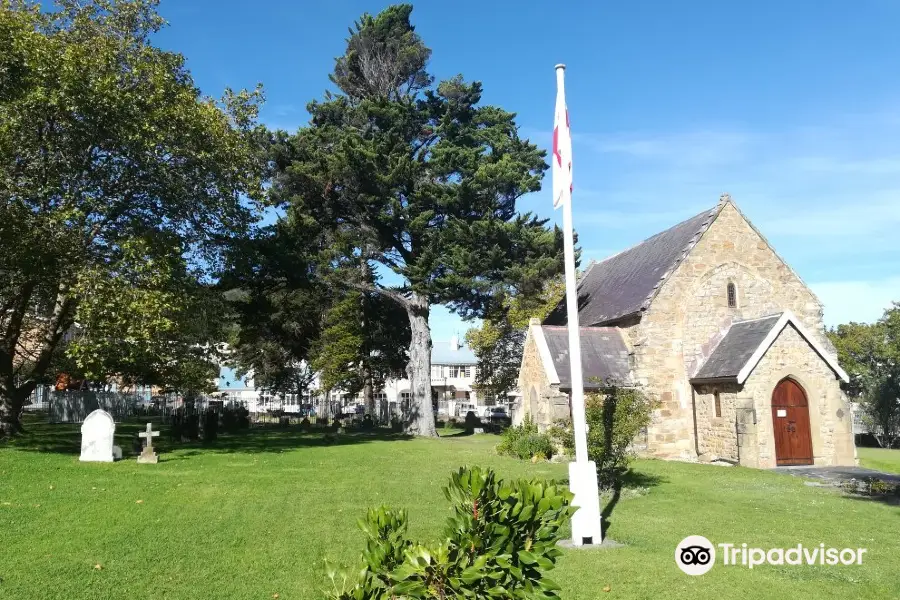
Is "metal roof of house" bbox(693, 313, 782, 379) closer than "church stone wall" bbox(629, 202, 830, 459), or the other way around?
"metal roof of house" bbox(693, 313, 782, 379)

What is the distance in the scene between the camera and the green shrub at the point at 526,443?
865 inches

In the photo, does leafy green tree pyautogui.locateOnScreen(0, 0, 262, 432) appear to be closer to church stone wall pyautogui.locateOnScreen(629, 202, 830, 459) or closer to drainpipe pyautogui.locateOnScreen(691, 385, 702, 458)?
church stone wall pyautogui.locateOnScreen(629, 202, 830, 459)

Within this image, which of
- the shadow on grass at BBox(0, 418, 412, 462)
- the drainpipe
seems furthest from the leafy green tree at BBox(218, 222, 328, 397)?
the drainpipe

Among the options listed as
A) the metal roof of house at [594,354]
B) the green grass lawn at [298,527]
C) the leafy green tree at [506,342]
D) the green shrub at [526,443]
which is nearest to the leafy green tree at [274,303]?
the green grass lawn at [298,527]

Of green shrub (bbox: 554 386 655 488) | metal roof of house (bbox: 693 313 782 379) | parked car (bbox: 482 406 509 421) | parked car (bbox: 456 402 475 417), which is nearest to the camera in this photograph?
green shrub (bbox: 554 386 655 488)

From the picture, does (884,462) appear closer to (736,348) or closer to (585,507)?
(736,348)

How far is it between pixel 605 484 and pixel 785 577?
658cm

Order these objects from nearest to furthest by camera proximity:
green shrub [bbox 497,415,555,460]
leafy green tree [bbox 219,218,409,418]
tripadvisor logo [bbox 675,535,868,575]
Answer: tripadvisor logo [bbox 675,535,868,575]
green shrub [bbox 497,415,555,460]
leafy green tree [bbox 219,218,409,418]

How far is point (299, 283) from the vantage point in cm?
3077

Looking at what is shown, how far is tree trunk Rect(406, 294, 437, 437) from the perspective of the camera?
34.3 m

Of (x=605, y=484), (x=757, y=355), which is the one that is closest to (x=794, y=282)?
(x=757, y=355)

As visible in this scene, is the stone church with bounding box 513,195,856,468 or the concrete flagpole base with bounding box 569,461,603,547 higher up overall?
the stone church with bounding box 513,195,856,468

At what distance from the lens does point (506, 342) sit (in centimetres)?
4219

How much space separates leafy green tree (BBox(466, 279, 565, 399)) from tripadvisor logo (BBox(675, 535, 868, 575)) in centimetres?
3039
